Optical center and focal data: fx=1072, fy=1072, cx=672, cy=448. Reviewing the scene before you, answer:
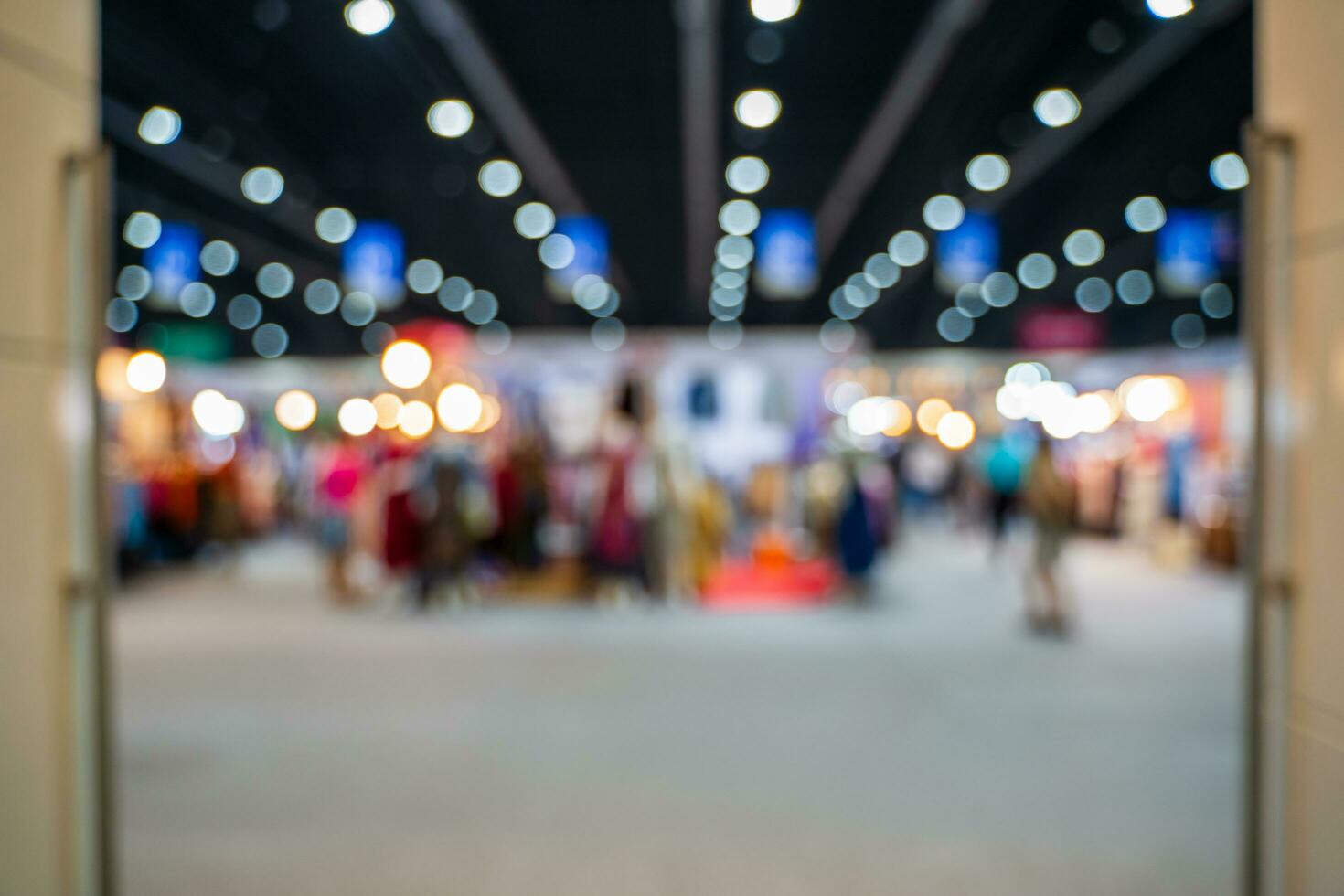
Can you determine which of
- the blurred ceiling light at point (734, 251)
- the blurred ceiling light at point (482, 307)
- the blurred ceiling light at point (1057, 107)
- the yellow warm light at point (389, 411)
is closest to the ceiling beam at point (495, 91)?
the yellow warm light at point (389, 411)

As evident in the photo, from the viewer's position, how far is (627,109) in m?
11.2

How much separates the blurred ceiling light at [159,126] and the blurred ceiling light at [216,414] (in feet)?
23.8

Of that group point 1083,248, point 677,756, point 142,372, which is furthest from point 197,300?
point 677,756

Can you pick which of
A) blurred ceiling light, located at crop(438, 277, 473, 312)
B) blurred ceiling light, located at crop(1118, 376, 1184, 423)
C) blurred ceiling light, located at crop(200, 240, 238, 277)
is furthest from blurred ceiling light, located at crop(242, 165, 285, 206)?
blurred ceiling light, located at crop(1118, 376, 1184, 423)

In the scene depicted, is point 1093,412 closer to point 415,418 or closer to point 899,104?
point 899,104

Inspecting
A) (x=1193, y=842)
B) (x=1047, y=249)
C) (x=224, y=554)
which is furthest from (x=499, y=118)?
(x=1047, y=249)

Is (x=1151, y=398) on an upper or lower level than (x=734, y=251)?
lower

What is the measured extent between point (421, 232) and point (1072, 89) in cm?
1217

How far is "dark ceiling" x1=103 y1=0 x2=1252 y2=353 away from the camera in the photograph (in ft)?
28.1

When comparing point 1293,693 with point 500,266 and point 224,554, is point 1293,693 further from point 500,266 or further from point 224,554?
point 500,266

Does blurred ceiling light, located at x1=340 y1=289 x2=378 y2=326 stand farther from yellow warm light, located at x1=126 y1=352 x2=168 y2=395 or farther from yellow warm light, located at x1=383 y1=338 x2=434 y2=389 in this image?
yellow warm light, located at x1=383 y1=338 x2=434 y2=389

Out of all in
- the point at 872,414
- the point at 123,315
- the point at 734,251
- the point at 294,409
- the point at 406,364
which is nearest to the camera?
the point at 406,364

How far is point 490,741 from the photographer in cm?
544

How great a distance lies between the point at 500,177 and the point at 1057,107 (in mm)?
7489
